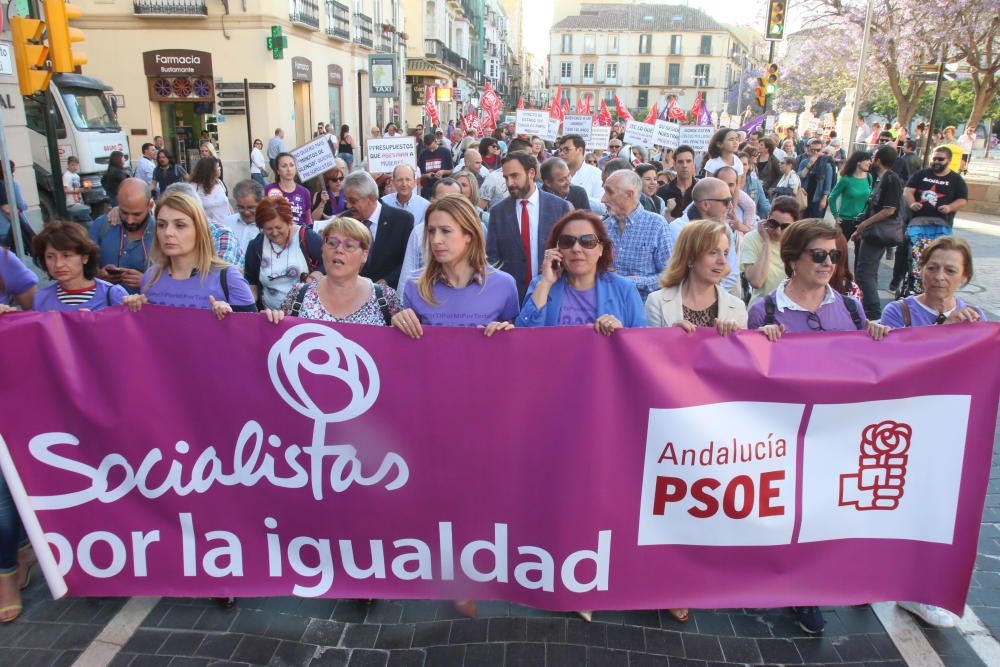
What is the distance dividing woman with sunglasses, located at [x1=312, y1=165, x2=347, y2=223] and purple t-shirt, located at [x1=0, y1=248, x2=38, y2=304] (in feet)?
13.1

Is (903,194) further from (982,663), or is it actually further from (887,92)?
(887,92)

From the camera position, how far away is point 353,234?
3.78 metres

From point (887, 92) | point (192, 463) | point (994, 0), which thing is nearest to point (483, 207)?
point (192, 463)

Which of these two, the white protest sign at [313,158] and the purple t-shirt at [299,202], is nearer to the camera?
the purple t-shirt at [299,202]

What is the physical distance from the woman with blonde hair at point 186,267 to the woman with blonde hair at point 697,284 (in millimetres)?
2092

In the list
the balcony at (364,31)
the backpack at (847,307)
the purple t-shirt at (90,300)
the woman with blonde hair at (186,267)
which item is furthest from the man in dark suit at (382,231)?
the balcony at (364,31)

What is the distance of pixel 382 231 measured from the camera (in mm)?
6238

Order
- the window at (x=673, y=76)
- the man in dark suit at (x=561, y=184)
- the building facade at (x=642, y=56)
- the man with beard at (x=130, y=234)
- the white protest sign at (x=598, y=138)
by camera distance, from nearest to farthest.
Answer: the man with beard at (x=130, y=234)
the man in dark suit at (x=561, y=184)
the white protest sign at (x=598, y=138)
the building facade at (x=642, y=56)
the window at (x=673, y=76)

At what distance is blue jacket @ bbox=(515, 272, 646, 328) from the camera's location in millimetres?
3791

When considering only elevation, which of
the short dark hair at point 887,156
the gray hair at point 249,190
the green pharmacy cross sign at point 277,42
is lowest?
the gray hair at point 249,190

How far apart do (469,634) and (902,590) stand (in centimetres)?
188

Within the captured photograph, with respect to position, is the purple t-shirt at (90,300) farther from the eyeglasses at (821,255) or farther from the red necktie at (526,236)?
the eyeglasses at (821,255)

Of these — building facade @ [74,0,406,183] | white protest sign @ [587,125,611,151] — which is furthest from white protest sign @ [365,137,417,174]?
building facade @ [74,0,406,183]

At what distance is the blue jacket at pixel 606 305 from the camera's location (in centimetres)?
379
